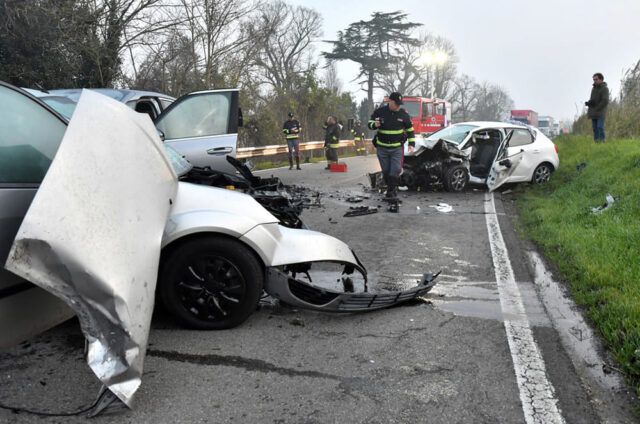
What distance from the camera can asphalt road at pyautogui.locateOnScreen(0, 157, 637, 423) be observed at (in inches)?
101

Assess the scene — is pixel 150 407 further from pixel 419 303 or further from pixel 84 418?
pixel 419 303

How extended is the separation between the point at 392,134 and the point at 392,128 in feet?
0.37

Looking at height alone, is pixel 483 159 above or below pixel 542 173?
above

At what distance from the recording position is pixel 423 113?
2628 cm

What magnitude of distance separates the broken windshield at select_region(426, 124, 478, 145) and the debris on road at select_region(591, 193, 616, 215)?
356 cm

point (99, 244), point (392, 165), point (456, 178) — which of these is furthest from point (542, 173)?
point (99, 244)

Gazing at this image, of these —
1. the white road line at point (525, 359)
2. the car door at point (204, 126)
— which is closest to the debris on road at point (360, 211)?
the car door at point (204, 126)

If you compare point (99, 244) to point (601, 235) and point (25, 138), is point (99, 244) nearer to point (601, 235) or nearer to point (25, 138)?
point (25, 138)

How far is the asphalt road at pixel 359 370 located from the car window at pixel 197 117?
3561 millimetres

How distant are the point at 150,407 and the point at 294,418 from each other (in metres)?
0.72

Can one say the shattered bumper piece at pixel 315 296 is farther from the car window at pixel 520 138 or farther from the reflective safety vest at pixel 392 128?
the car window at pixel 520 138

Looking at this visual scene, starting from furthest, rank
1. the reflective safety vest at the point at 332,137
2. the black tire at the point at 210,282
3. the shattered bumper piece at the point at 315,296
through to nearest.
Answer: the reflective safety vest at the point at 332,137 < the shattered bumper piece at the point at 315,296 < the black tire at the point at 210,282

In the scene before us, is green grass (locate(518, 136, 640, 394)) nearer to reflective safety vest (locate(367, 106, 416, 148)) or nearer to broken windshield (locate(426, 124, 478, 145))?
broken windshield (locate(426, 124, 478, 145))

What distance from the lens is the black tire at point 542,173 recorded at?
10.9 metres
